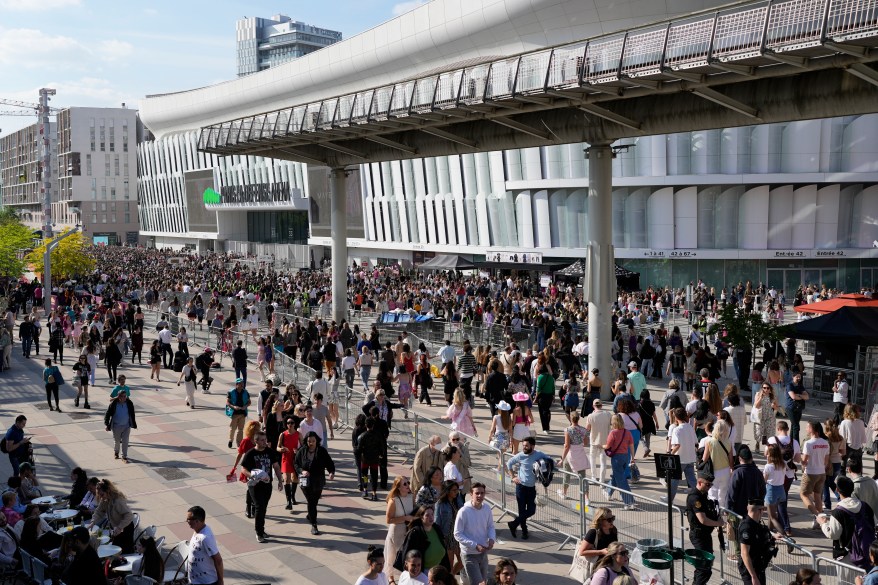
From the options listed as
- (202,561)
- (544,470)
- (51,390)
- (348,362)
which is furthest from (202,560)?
(51,390)

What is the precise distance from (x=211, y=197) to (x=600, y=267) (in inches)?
3516

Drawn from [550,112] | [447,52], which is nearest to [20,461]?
[550,112]

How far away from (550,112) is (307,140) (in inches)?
449

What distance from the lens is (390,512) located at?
9.53m

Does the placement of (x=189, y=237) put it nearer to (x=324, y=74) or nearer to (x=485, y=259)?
(x=324, y=74)

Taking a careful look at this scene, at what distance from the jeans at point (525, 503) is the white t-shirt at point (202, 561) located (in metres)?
4.28

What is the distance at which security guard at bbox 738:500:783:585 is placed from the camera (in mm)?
8875

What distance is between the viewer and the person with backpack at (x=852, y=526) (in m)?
9.43

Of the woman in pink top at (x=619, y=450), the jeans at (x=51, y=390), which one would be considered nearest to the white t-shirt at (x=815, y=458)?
the woman in pink top at (x=619, y=450)

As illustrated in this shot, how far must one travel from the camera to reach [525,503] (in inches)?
457

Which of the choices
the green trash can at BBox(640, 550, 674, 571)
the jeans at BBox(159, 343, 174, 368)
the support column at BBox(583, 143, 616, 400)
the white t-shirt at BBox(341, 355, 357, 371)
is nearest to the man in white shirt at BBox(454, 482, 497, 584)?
the green trash can at BBox(640, 550, 674, 571)

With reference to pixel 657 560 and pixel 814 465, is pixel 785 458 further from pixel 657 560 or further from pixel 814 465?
pixel 657 560

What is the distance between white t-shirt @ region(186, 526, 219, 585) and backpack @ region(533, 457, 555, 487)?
433 centimetres

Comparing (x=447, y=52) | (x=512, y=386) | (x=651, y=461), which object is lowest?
(x=651, y=461)
